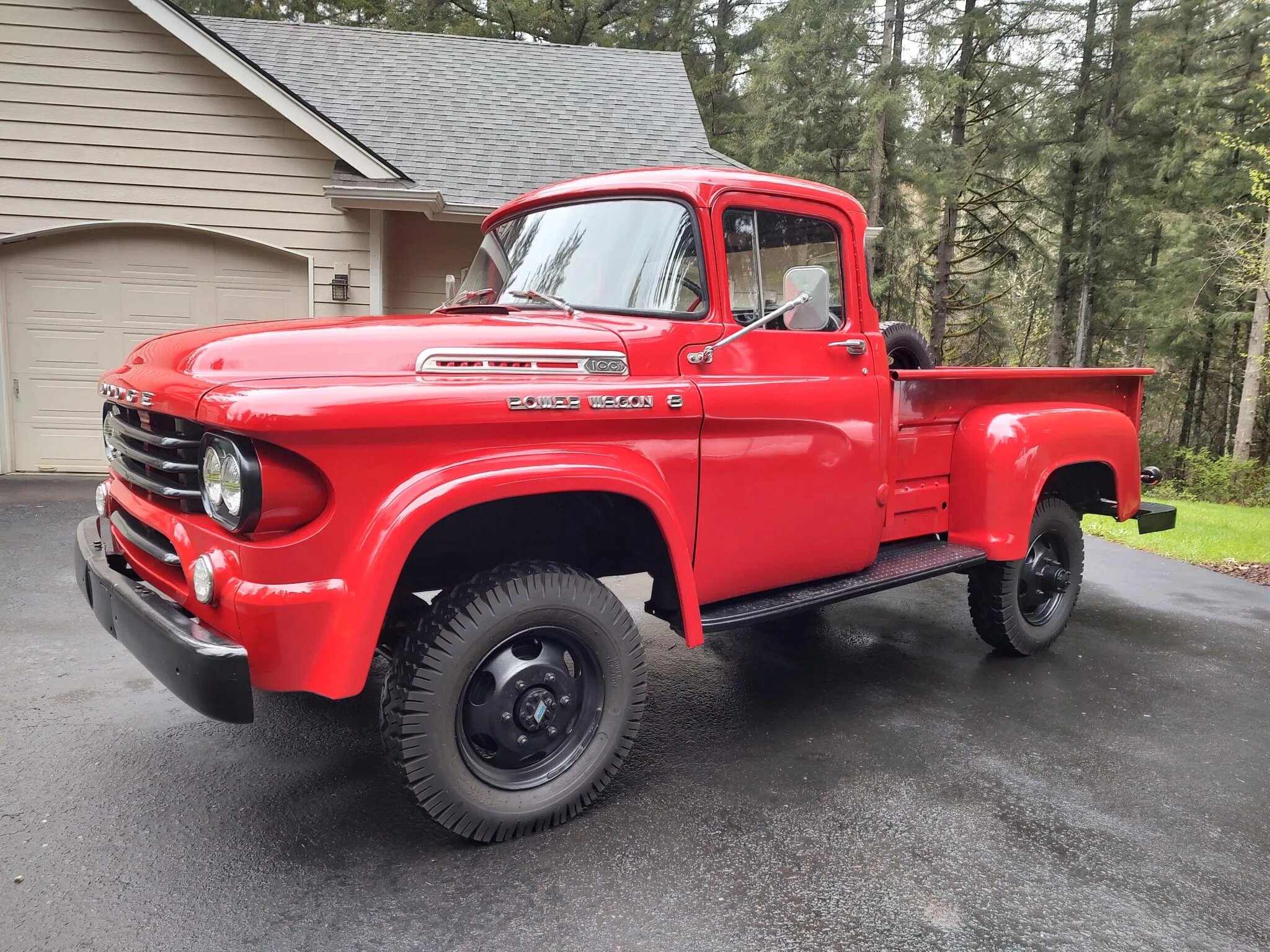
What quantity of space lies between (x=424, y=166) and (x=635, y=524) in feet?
27.9

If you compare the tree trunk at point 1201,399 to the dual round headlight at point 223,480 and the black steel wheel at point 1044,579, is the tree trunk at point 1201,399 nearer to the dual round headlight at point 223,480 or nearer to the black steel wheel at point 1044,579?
the black steel wheel at point 1044,579

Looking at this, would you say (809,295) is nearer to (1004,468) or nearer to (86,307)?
(1004,468)

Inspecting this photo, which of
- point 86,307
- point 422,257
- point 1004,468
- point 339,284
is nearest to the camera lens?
point 1004,468

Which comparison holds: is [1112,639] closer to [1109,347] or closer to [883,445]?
[883,445]

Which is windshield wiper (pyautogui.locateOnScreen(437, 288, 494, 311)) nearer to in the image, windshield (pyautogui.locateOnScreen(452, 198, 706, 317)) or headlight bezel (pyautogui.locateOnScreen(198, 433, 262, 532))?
windshield (pyautogui.locateOnScreen(452, 198, 706, 317))

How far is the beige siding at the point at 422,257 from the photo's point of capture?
10.1 metres

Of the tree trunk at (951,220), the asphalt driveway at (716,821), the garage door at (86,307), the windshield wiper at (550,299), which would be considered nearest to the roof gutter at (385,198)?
the garage door at (86,307)

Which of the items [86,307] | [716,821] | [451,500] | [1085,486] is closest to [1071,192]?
[1085,486]

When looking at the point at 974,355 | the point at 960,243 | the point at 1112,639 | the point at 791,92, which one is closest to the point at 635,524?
the point at 1112,639

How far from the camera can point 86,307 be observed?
8945 mm

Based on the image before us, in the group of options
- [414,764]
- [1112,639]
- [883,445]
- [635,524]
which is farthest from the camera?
[1112,639]

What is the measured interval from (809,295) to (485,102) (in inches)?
398

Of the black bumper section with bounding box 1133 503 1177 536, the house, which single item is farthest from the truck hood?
the house

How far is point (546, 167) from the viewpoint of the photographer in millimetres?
10469
